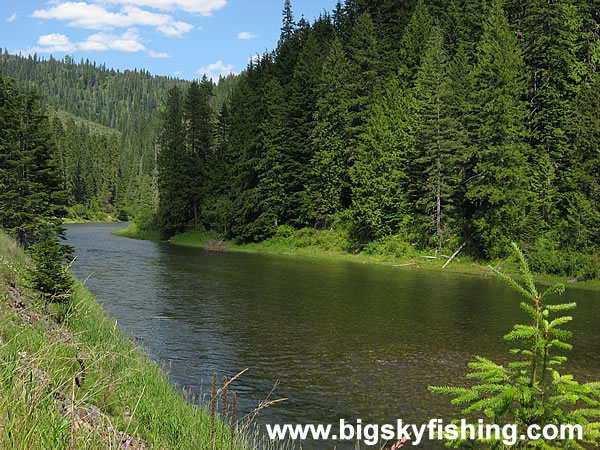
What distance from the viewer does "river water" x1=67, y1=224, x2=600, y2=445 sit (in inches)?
407

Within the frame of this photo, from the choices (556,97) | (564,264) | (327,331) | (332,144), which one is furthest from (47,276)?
(332,144)

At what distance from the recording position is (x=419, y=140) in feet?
127

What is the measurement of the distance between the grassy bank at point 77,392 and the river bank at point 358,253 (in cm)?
2390

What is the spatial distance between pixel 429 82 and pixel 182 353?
101 ft

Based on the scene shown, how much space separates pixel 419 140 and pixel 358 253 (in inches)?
405

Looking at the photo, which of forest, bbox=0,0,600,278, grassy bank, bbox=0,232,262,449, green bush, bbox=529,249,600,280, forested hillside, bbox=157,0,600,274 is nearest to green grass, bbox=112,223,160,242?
forest, bbox=0,0,600,278

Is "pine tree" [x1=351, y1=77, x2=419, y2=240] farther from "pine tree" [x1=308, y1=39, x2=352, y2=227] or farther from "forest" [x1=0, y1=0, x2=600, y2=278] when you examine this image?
"pine tree" [x1=308, y1=39, x2=352, y2=227]

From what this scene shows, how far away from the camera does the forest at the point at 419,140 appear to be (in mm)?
31047

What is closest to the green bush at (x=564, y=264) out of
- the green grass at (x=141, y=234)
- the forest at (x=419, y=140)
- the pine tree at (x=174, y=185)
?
the forest at (x=419, y=140)

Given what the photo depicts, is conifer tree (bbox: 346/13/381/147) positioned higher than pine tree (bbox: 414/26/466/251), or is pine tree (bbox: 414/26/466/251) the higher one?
conifer tree (bbox: 346/13/381/147)

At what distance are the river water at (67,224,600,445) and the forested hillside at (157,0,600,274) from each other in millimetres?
7487

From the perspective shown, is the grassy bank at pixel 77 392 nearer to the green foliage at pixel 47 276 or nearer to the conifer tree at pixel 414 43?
the green foliage at pixel 47 276

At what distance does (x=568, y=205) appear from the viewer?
103ft

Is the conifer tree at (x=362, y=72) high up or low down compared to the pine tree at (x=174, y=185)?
up
